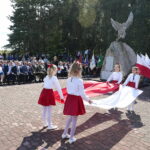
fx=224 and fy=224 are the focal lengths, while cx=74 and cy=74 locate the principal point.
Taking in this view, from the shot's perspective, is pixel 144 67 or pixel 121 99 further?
pixel 144 67

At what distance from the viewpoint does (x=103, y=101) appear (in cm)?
741

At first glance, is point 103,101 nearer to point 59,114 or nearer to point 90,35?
point 59,114

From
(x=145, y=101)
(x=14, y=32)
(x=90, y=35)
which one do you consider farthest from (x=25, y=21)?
(x=145, y=101)

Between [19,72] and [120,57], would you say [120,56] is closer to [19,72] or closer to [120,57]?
[120,57]

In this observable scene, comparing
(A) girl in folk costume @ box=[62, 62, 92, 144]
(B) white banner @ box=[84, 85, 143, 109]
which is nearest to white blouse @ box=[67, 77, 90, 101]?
(A) girl in folk costume @ box=[62, 62, 92, 144]

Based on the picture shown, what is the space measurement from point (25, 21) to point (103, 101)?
30.4 m

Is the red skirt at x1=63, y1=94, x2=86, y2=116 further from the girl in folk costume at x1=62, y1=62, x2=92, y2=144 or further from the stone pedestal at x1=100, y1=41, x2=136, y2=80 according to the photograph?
the stone pedestal at x1=100, y1=41, x2=136, y2=80

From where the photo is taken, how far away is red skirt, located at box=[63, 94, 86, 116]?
516cm

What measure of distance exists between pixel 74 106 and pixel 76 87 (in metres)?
0.44

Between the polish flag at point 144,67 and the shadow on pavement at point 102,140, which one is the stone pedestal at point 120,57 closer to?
the polish flag at point 144,67

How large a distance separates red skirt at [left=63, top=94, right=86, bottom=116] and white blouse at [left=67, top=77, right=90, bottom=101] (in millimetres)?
102

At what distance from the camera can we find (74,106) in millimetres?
5184

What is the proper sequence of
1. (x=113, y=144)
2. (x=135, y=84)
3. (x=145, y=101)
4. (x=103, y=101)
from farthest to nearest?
1. (x=145, y=101)
2. (x=135, y=84)
3. (x=103, y=101)
4. (x=113, y=144)

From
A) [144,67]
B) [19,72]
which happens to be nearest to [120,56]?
[19,72]
